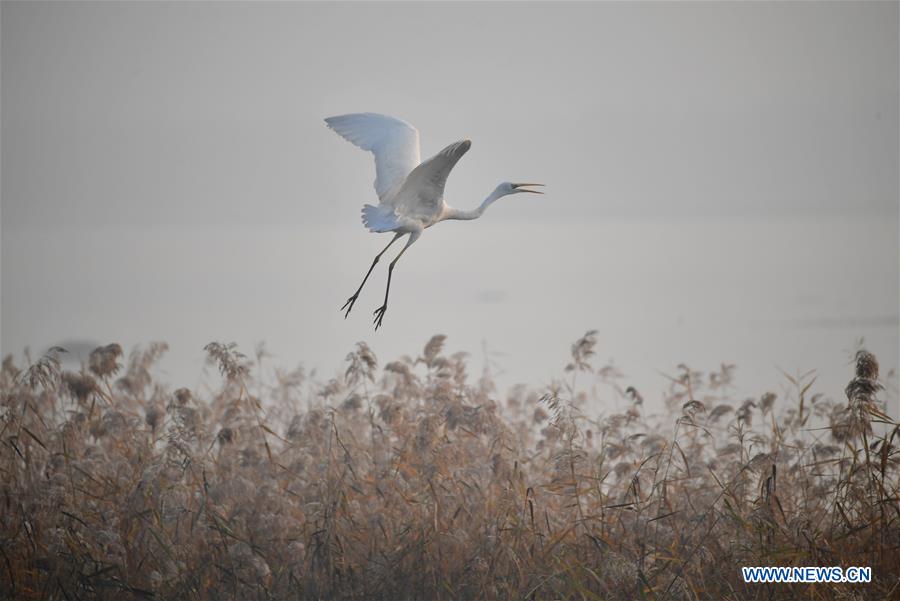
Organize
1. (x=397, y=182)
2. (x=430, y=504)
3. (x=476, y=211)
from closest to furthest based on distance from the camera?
(x=430, y=504) < (x=397, y=182) < (x=476, y=211)

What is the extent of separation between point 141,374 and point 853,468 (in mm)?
4321

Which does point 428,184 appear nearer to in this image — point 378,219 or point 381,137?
point 378,219

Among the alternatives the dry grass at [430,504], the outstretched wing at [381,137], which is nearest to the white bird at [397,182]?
the outstretched wing at [381,137]

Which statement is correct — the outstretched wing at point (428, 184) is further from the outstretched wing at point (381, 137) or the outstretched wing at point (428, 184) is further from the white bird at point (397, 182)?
the outstretched wing at point (381, 137)

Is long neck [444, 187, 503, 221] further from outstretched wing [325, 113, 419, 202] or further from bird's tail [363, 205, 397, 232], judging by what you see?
bird's tail [363, 205, 397, 232]

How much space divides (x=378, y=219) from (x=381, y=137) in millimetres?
958

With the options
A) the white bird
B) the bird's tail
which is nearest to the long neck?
the white bird

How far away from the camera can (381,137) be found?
7.88 metres

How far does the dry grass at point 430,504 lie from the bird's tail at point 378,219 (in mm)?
1282

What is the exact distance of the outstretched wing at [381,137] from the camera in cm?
777

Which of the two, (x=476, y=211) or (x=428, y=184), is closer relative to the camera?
(x=428, y=184)

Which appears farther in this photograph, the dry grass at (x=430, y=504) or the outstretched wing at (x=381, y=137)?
the outstretched wing at (x=381, y=137)

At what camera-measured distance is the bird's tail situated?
23.4 ft

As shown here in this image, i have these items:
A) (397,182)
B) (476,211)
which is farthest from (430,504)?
(476,211)
